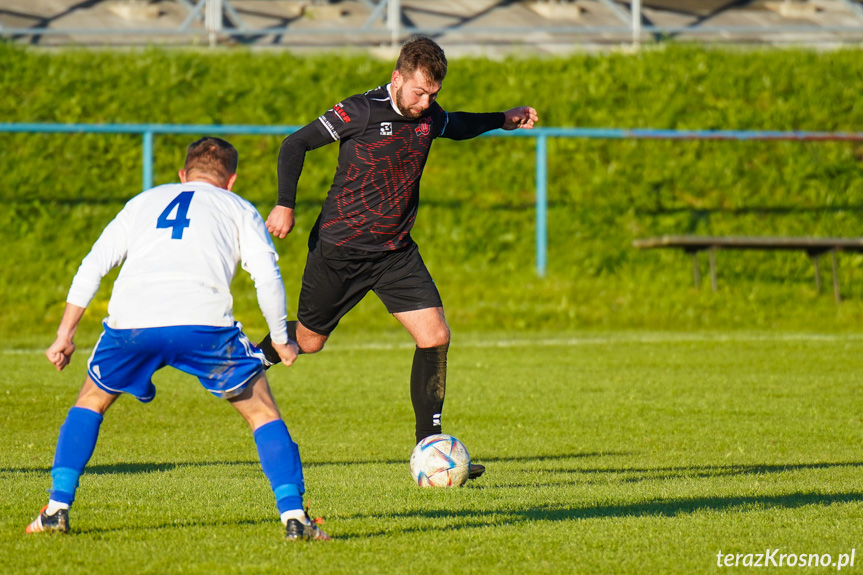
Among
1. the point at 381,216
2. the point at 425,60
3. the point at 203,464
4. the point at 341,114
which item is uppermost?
the point at 425,60

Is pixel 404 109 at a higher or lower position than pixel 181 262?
higher

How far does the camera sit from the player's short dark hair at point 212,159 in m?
4.69

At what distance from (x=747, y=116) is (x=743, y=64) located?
47.2 inches

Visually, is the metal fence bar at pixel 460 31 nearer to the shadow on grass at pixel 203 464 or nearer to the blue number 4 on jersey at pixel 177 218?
the shadow on grass at pixel 203 464

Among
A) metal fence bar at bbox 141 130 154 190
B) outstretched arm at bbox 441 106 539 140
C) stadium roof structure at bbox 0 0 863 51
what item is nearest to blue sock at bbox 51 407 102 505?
outstretched arm at bbox 441 106 539 140

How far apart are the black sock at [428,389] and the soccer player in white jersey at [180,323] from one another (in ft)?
6.99

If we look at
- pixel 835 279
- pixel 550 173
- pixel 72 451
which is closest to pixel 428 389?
pixel 72 451

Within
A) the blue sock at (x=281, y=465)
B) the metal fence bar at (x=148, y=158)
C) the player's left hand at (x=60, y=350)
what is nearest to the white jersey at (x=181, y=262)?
the player's left hand at (x=60, y=350)

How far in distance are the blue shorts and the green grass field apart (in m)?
0.61

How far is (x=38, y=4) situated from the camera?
20.1 metres

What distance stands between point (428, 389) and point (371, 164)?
51.3 inches

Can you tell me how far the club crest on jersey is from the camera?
659cm

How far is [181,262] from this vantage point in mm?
4402

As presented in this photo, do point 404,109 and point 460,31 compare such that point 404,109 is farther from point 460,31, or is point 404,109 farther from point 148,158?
point 460,31
